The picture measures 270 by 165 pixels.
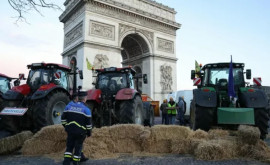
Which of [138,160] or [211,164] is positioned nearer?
[211,164]

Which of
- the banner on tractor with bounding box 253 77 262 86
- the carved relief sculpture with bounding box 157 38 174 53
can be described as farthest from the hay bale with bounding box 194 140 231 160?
the carved relief sculpture with bounding box 157 38 174 53

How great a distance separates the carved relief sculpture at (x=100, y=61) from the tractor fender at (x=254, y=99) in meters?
15.6

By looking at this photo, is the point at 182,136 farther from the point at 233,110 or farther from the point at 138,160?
the point at 233,110

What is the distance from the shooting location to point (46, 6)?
403 centimetres

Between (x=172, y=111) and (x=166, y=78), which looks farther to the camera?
(x=166, y=78)

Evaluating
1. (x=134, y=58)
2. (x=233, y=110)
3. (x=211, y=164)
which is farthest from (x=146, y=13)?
(x=211, y=164)

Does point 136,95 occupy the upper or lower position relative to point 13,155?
upper

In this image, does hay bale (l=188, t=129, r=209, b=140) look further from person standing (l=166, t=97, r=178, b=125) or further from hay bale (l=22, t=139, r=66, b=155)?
person standing (l=166, t=97, r=178, b=125)

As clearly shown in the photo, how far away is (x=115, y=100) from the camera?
6.40 metres

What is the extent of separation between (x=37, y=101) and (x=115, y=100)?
2111 mm

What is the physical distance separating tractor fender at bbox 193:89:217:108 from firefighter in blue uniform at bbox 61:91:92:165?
309cm

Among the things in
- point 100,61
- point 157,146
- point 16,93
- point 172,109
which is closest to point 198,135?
point 157,146

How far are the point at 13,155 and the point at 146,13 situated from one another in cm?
2176

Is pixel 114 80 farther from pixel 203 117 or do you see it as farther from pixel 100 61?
pixel 100 61
